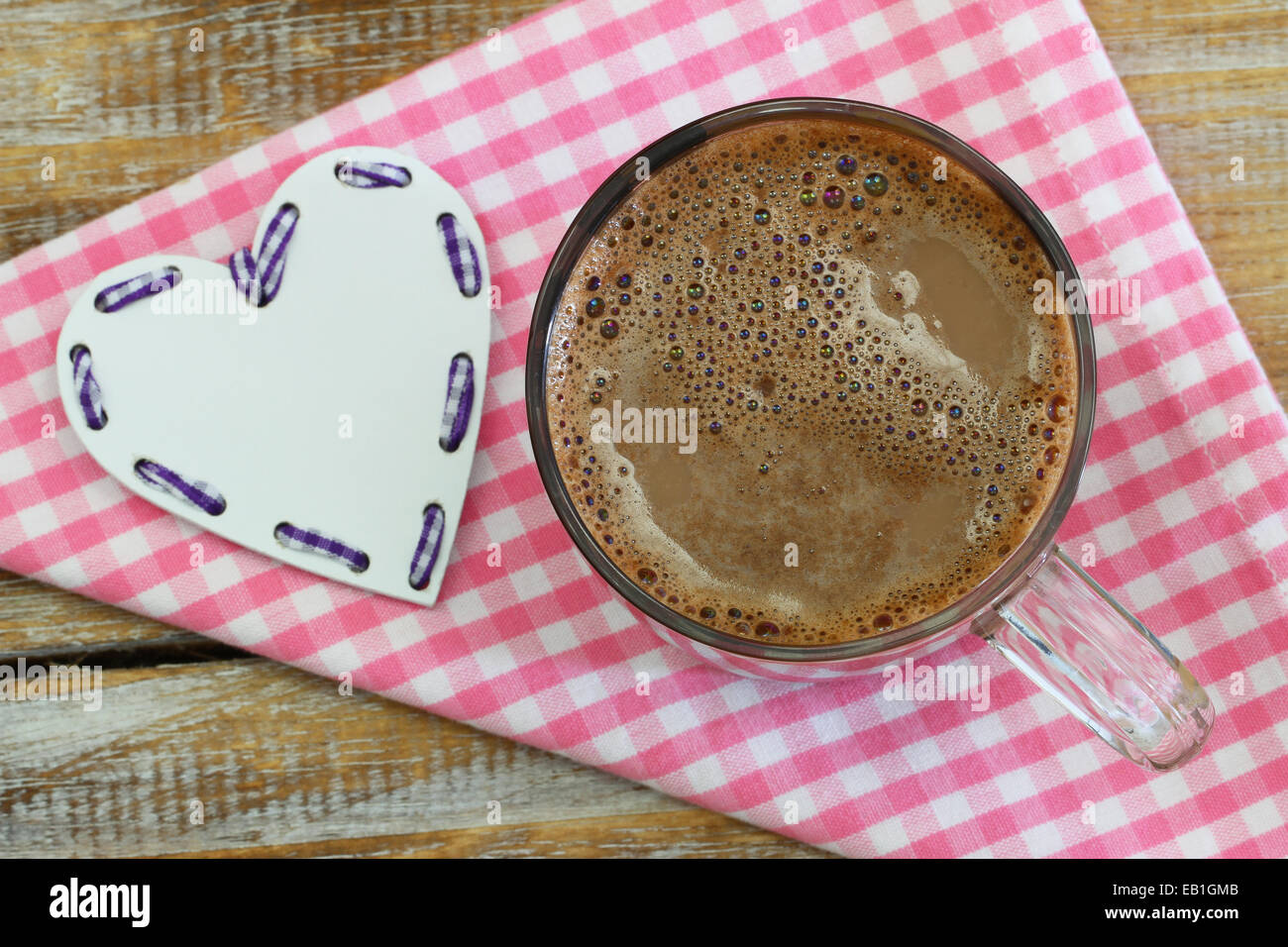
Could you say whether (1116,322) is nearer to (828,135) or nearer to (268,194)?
(828,135)

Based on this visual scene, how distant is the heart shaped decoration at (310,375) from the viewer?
1.07m

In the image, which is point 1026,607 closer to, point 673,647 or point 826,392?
point 826,392

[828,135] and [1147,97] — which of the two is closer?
[828,135]

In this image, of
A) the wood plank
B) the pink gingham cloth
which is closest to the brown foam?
the pink gingham cloth

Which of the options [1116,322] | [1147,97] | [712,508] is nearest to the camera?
[712,508]

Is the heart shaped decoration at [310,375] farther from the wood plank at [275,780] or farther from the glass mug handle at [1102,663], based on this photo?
the glass mug handle at [1102,663]

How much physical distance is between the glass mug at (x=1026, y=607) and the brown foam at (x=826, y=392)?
0.8 inches

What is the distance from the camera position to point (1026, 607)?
0.86 m

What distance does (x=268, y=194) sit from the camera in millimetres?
1101

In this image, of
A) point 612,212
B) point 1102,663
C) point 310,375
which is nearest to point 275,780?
point 310,375

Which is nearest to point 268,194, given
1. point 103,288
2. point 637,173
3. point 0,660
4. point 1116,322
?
point 103,288

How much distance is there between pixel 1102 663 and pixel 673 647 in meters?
0.39
